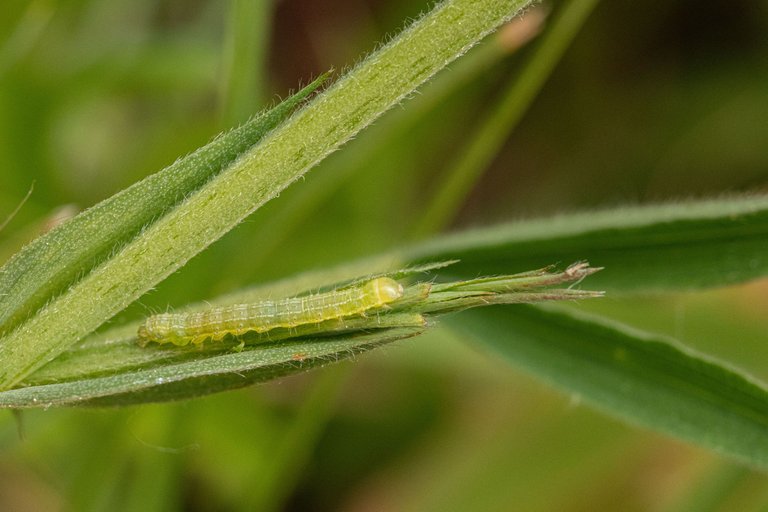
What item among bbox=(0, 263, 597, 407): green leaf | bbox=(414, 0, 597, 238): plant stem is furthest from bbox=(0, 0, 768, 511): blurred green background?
bbox=(0, 263, 597, 407): green leaf

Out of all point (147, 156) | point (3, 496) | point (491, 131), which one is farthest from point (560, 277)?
point (3, 496)

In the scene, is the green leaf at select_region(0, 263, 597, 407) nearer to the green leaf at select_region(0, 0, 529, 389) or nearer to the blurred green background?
the green leaf at select_region(0, 0, 529, 389)

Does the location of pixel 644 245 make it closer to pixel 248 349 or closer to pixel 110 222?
pixel 248 349

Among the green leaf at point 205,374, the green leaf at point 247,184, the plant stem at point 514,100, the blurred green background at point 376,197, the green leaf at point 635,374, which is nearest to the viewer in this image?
the green leaf at point 205,374

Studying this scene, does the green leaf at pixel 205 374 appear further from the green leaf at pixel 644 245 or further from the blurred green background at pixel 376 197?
the blurred green background at pixel 376 197

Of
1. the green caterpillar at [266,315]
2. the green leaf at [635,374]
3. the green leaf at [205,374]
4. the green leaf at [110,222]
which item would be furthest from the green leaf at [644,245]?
the green leaf at [110,222]

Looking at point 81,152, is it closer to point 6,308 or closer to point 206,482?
point 206,482

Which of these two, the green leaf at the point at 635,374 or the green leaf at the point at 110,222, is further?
the green leaf at the point at 635,374
